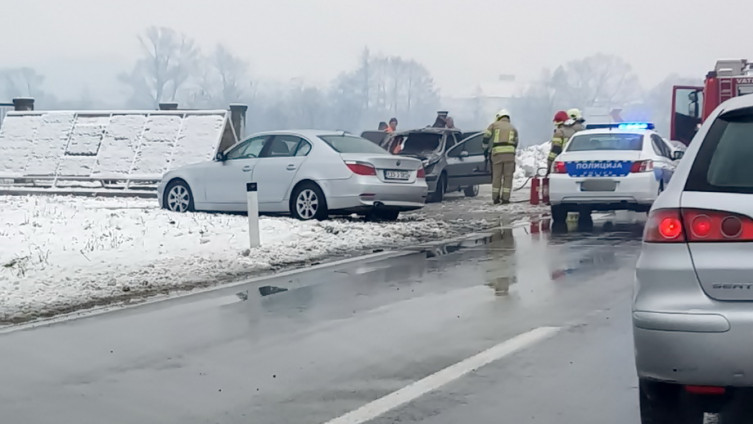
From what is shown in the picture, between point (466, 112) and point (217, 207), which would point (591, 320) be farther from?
point (466, 112)

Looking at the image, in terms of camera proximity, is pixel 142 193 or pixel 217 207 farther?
pixel 142 193

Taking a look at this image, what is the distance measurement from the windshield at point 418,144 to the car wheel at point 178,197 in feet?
22.5

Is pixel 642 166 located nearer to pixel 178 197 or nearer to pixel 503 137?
pixel 503 137

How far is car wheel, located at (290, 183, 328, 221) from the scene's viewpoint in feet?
50.6

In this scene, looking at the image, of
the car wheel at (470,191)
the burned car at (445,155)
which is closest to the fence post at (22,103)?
the burned car at (445,155)

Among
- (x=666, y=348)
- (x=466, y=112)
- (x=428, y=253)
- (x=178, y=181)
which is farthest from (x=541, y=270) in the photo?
(x=466, y=112)

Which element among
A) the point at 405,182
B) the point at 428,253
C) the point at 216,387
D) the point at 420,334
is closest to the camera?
the point at 216,387

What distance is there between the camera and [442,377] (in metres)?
6.13

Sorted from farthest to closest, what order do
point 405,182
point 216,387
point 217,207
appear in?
point 217,207
point 405,182
point 216,387

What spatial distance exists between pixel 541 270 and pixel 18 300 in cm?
517

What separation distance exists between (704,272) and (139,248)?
9132mm

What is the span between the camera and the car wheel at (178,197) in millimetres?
17344

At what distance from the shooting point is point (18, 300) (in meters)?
9.07

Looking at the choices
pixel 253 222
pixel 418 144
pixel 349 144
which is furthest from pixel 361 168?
pixel 418 144
